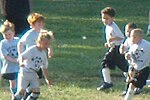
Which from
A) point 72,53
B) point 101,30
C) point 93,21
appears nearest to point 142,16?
point 93,21

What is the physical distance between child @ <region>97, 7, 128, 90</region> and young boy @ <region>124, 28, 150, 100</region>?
1.46 metres

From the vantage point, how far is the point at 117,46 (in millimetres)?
14523

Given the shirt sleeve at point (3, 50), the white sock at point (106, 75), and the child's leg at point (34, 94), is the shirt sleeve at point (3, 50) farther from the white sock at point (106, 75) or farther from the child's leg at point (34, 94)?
the white sock at point (106, 75)

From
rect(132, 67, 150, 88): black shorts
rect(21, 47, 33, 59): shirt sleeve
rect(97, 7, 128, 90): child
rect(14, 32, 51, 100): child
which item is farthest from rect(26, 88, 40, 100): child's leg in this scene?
rect(97, 7, 128, 90): child

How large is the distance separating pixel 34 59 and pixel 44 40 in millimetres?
417

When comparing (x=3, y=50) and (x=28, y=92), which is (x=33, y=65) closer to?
(x=28, y=92)

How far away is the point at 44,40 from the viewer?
39.0 ft

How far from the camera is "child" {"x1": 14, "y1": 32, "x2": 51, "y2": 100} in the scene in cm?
1208

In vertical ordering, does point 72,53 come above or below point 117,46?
below

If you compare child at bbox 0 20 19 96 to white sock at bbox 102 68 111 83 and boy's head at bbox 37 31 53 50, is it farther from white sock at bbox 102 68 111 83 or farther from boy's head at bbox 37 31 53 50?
white sock at bbox 102 68 111 83

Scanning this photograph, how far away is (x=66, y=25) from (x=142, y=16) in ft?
16.5

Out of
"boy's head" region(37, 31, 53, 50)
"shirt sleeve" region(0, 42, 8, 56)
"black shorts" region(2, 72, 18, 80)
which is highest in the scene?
"boy's head" region(37, 31, 53, 50)

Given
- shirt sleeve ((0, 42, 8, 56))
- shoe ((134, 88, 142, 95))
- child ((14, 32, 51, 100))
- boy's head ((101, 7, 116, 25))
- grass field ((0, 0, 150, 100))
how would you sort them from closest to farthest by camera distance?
child ((14, 32, 51, 100))
shirt sleeve ((0, 42, 8, 56))
shoe ((134, 88, 142, 95))
grass field ((0, 0, 150, 100))
boy's head ((101, 7, 116, 25))

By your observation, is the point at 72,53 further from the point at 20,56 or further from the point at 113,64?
the point at 20,56
